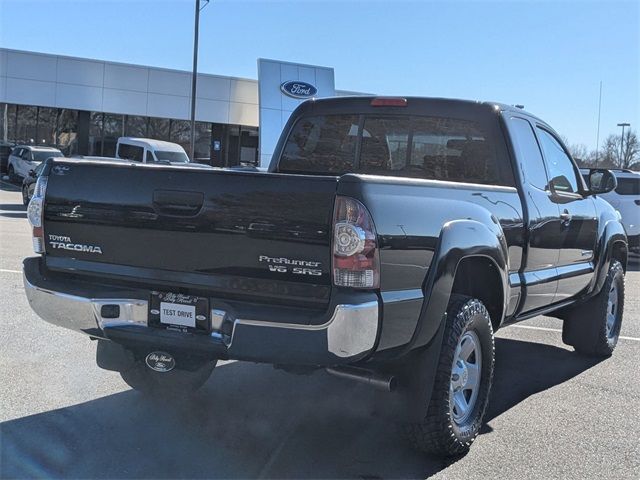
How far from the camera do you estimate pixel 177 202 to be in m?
3.60

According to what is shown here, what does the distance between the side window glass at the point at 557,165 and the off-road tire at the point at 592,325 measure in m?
1.16

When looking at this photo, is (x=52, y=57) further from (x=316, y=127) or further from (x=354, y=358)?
(x=354, y=358)

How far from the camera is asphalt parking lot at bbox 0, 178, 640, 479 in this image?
3.81 metres

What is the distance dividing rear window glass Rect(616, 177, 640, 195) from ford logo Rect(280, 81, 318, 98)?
56.6 ft

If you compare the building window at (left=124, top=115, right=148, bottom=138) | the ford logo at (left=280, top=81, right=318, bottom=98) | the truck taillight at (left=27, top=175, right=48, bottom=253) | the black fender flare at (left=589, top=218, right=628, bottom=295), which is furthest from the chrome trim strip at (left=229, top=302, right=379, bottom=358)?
the building window at (left=124, top=115, right=148, bottom=138)

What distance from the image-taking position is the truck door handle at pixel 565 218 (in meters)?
5.38

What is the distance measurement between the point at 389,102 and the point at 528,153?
3.56ft

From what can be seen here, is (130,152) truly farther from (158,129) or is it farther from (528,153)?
(528,153)

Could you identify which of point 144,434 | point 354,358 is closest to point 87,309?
point 144,434

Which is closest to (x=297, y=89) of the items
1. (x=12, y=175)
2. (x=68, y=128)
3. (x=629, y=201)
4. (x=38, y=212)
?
(x=68, y=128)

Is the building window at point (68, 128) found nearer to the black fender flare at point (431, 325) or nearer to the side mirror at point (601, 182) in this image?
the side mirror at point (601, 182)

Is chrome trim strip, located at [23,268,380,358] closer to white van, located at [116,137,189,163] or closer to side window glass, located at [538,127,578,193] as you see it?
side window glass, located at [538,127,578,193]

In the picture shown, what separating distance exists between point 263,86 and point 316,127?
24.7m

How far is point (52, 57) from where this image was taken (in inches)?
1211
